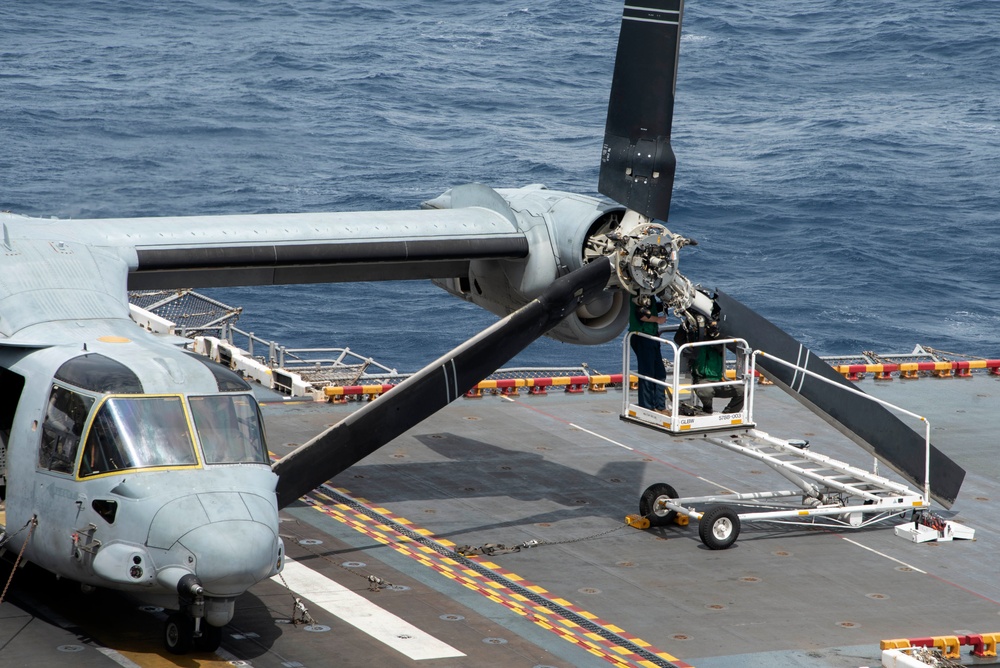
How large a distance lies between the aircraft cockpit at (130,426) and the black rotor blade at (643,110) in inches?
359

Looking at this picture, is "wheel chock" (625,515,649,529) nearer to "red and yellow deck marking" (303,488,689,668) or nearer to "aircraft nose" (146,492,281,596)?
"red and yellow deck marking" (303,488,689,668)

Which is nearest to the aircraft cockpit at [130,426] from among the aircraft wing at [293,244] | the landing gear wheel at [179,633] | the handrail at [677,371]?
the landing gear wheel at [179,633]

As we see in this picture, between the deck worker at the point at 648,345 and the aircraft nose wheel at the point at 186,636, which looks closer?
the aircraft nose wheel at the point at 186,636

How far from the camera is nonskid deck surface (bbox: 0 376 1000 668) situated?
19859 millimetres

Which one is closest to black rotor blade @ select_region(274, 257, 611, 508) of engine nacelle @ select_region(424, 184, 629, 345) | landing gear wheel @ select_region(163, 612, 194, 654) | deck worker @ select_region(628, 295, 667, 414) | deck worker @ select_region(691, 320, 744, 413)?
engine nacelle @ select_region(424, 184, 629, 345)

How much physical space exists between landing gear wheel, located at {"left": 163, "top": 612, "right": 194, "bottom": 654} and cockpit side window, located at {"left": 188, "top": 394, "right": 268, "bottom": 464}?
7.06 feet

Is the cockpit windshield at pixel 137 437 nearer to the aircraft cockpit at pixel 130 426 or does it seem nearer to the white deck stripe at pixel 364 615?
the aircraft cockpit at pixel 130 426

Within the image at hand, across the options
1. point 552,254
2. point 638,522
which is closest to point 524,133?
point 552,254

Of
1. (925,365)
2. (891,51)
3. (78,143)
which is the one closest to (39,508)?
(925,365)

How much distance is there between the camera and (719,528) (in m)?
25.1

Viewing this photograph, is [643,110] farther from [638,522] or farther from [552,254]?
[638,522]

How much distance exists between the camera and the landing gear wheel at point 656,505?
2609 centimetres

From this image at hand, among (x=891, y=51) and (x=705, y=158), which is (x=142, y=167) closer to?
(x=705, y=158)

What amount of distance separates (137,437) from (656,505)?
1107cm
